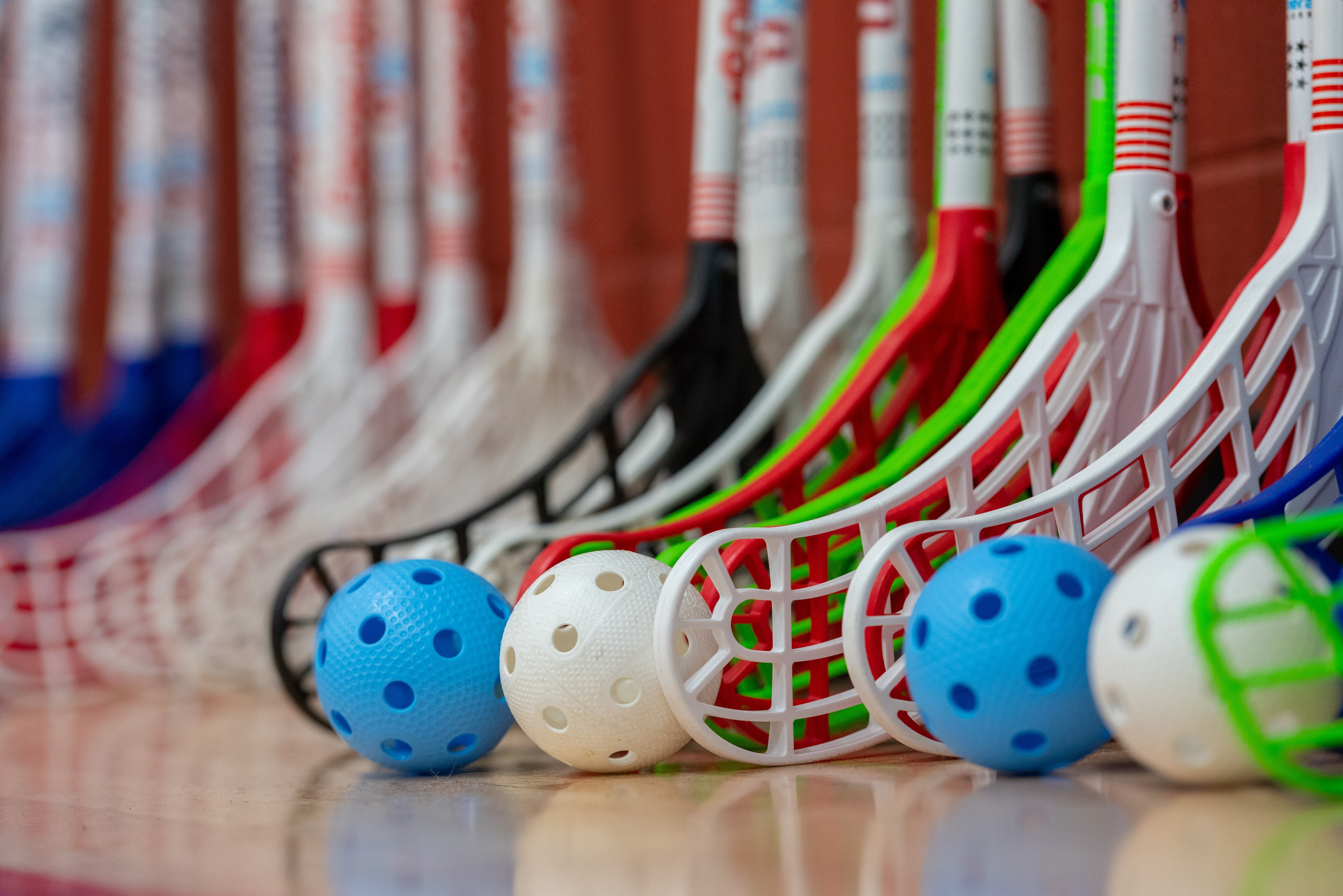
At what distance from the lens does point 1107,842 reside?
50.4 inches

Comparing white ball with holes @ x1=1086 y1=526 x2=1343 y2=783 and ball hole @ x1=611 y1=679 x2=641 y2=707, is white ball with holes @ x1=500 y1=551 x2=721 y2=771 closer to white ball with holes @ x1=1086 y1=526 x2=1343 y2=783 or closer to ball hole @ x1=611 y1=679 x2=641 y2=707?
ball hole @ x1=611 y1=679 x2=641 y2=707

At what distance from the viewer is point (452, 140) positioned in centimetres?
361

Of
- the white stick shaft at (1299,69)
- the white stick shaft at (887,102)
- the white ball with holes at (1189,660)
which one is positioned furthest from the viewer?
the white stick shaft at (887,102)

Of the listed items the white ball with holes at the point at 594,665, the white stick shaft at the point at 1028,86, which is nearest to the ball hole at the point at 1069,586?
the white ball with holes at the point at 594,665

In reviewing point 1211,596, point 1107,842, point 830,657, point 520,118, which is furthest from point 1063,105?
point 1107,842

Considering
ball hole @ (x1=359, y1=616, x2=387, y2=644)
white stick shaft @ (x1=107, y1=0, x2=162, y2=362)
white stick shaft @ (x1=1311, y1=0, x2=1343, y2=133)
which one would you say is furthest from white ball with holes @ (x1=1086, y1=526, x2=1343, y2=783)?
white stick shaft @ (x1=107, y1=0, x2=162, y2=362)

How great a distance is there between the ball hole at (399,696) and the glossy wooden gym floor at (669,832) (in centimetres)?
10

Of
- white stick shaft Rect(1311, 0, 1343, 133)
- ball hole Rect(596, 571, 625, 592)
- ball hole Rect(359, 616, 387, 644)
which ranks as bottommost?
ball hole Rect(359, 616, 387, 644)

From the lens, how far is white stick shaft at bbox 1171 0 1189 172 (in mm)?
2141

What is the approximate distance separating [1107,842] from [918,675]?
35cm

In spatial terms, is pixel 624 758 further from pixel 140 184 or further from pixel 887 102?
pixel 140 184

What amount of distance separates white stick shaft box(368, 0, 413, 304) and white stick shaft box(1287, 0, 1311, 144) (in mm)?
2283

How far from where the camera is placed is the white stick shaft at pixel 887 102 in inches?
105

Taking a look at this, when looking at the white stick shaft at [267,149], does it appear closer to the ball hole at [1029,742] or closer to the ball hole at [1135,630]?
the ball hole at [1029,742]
